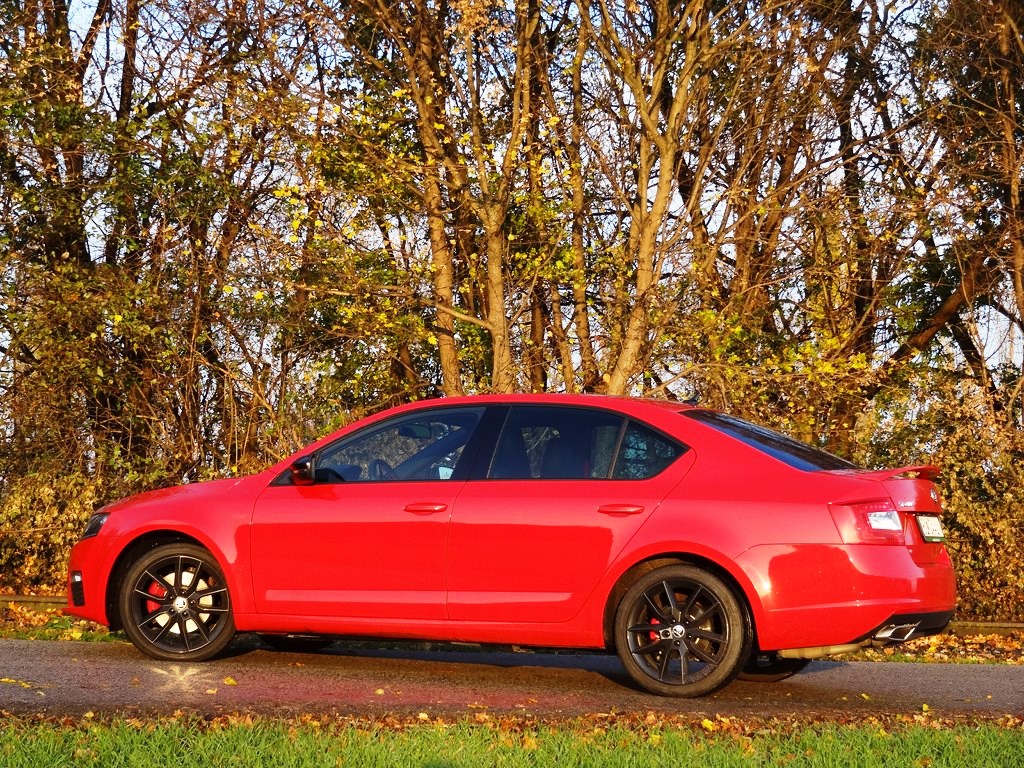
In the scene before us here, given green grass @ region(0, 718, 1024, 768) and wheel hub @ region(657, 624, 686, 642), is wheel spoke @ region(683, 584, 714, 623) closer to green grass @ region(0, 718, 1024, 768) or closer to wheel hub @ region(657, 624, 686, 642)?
wheel hub @ region(657, 624, 686, 642)

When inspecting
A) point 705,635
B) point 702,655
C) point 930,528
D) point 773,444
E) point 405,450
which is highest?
point 405,450

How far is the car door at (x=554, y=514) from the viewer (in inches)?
293

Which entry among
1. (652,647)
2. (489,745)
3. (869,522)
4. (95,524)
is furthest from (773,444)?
(95,524)

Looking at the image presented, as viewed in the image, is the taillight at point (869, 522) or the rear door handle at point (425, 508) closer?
the taillight at point (869, 522)

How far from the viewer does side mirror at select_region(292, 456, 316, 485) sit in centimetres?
819

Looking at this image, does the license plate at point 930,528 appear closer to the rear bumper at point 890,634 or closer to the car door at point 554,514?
the rear bumper at point 890,634

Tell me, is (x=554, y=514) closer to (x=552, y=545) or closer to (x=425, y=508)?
(x=552, y=545)

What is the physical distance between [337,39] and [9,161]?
4.00m

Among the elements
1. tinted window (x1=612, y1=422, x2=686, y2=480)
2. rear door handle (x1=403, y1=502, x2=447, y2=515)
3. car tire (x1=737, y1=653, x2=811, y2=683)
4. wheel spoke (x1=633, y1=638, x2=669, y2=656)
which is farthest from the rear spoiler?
rear door handle (x1=403, y1=502, x2=447, y2=515)

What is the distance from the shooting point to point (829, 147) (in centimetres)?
1806

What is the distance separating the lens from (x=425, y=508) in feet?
25.6

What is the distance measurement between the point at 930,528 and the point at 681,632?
4.63 ft

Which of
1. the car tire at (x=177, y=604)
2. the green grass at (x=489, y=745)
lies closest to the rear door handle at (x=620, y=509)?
A: the green grass at (x=489, y=745)

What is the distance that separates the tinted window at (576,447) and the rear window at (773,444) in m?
0.33
